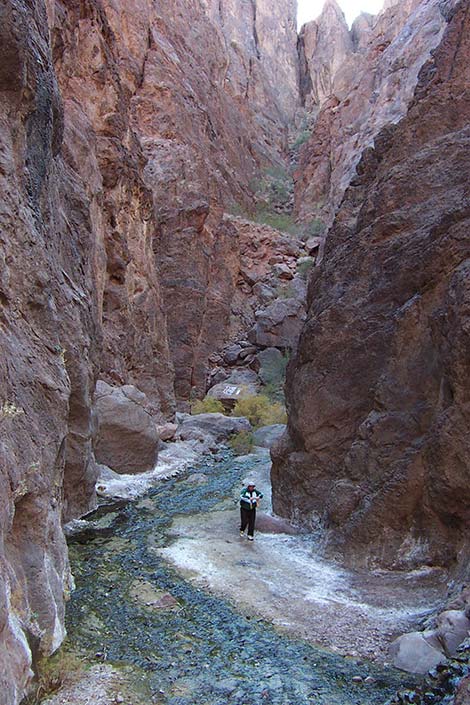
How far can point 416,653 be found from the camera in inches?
294

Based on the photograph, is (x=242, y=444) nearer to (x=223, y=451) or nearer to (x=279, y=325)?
(x=223, y=451)

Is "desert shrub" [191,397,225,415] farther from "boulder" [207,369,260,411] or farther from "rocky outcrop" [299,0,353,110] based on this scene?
"rocky outcrop" [299,0,353,110]

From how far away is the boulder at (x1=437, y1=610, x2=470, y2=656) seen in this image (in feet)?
23.9

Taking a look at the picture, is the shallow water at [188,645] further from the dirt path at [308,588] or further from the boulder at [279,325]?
the boulder at [279,325]

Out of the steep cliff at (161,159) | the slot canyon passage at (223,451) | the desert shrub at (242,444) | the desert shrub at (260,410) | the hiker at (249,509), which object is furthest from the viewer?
the desert shrub at (260,410)

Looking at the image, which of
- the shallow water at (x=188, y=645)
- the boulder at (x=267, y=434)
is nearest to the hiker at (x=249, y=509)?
the shallow water at (x=188, y=645)

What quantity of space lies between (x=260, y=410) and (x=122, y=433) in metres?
13.5

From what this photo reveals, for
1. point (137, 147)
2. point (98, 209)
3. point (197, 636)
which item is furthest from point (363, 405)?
point (137, 147)

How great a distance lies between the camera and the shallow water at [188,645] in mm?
6926

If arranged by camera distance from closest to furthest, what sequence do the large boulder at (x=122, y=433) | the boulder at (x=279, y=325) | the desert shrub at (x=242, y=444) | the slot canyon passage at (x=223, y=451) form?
the slot canyon passage at (x=223, y=451) → the large boulder at (x=122, y=433) → the desert shrub at (x=242, y=444) → the boulder at (x=279, y=325)

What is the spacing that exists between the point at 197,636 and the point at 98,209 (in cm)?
1709

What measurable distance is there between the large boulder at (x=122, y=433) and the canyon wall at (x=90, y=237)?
6.91 ft

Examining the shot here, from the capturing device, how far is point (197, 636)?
27.3ft

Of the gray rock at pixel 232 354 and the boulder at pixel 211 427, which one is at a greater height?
the gray rock at pixel 232 354
